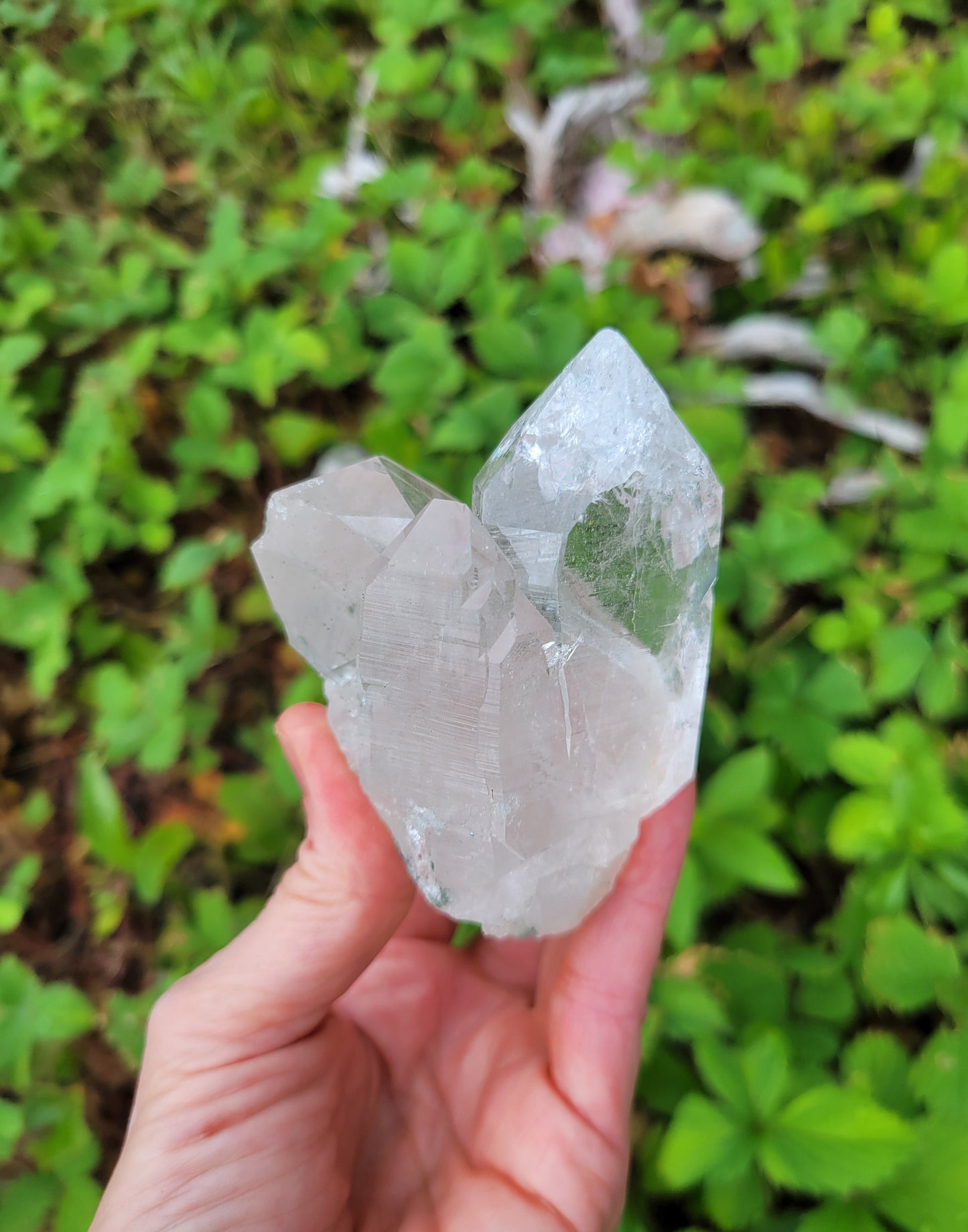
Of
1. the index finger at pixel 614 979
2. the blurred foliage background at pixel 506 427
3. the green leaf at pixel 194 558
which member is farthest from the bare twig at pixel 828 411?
the green leaf at pixel 194 558

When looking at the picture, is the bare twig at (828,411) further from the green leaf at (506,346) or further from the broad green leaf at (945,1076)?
the broad green leaf at (945,1076)

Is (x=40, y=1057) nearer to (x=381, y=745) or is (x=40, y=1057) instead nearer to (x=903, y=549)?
(x=381, y=745)

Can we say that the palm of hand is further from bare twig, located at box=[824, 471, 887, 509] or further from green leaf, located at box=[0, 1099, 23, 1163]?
bare twig, located at box=[824, 471, 887, 509]

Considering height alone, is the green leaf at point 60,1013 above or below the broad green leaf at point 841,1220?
above

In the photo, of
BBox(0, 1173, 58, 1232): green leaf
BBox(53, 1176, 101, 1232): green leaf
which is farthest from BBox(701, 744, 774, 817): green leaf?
BBox(0, 1173, 58, 1232): green leaf

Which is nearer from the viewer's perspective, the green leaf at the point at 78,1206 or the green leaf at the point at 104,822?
the green leaf at the point at 78,1206

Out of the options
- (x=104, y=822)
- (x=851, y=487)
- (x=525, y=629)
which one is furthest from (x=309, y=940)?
(x=851, y=487)
